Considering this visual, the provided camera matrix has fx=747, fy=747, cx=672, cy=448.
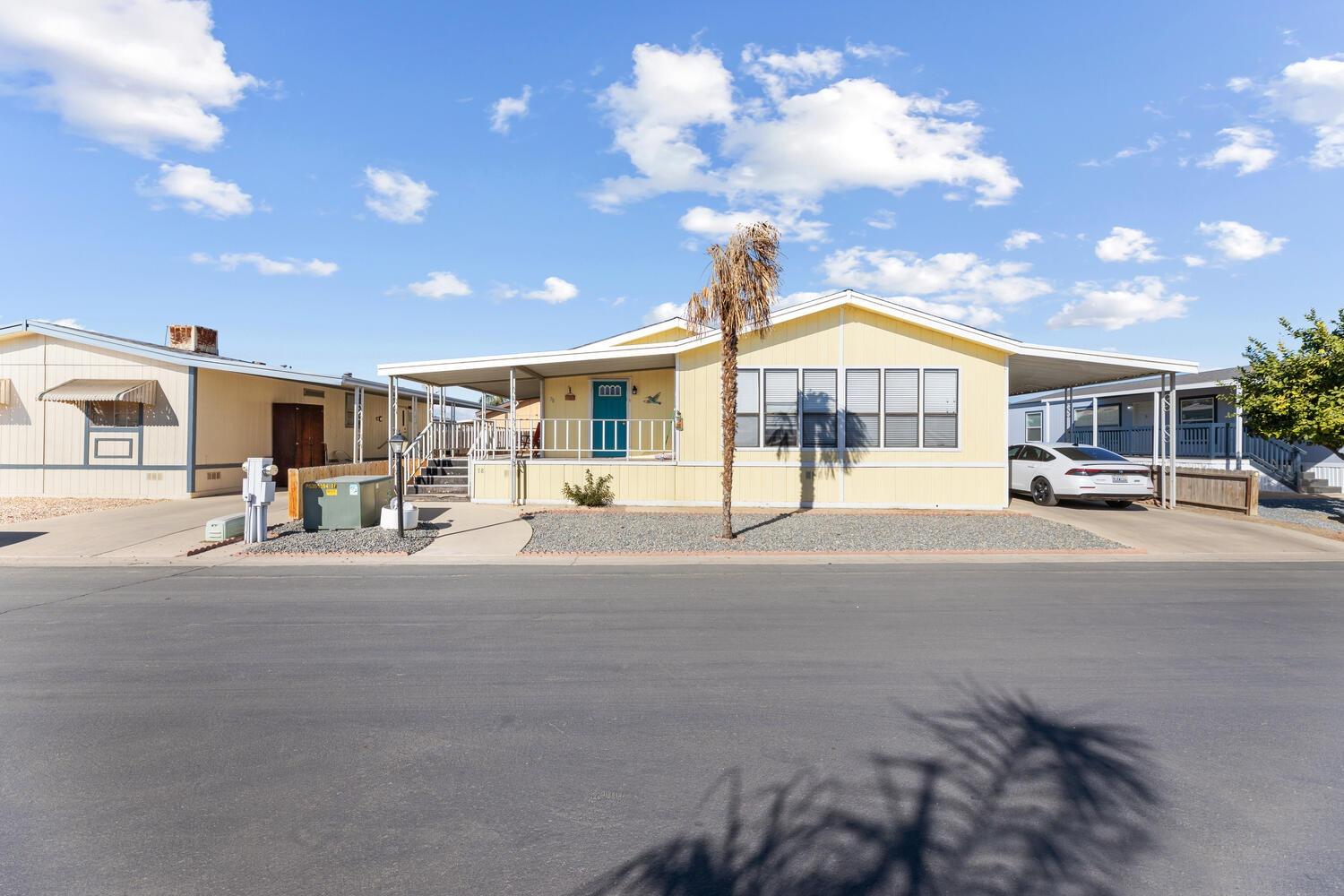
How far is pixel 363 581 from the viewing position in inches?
366

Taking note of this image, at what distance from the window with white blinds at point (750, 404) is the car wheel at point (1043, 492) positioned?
6626 mm

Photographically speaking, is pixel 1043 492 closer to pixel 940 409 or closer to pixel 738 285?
pixel 940 409

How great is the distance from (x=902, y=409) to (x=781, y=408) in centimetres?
266

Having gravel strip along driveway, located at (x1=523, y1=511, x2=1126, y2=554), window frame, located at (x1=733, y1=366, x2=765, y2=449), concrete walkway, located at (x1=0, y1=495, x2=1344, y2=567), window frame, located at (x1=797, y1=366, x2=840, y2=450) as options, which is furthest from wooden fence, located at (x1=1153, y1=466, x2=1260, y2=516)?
window frame, located at (x1=733, y1=366, x2=765, y2=449)

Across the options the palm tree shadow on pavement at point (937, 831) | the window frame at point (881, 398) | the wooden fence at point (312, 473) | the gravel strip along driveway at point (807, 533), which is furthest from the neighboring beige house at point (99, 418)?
the palm tree shadow on pavement at point (937, 831)

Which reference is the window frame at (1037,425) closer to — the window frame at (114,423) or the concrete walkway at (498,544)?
the concrete walkway at (498,544)

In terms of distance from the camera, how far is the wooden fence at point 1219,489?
1580cm

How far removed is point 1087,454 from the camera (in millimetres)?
16578

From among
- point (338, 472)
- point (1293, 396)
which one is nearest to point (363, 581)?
point (338, 472)

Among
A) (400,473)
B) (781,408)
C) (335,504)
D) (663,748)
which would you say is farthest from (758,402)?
(663,748)

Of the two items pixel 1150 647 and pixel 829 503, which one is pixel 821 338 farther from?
pixel 1150 647

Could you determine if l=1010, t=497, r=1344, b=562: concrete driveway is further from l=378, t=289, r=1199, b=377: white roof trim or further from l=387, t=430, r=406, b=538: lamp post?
l=387, t=430, r=406, b=538: lamp post

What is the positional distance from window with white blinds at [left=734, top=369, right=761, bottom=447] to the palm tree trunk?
3813mm

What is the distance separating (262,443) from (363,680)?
673 inches
